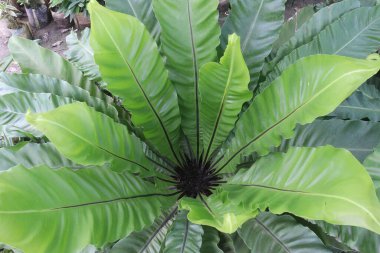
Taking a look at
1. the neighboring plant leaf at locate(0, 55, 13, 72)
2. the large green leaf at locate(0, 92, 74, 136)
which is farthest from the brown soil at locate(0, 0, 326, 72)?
the large green leaf at locate(0, 92, 74, 136)

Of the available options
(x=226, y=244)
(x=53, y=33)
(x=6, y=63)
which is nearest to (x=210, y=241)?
(x=226, y=244)

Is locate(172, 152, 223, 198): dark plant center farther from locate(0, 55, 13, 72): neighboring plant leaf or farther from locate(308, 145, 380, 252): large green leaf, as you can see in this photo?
locate(0, 55, 13, 72): neighboring plant leaf

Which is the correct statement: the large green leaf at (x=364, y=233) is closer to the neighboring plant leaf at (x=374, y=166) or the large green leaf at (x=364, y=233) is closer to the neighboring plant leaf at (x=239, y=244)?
the neighboring plant leaf at (x=374, y=166)

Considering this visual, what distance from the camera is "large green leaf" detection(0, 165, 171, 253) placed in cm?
58

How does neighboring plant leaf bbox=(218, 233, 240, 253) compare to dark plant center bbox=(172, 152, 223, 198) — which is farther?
dark plant center bbox=(172, 152, 223, 198)

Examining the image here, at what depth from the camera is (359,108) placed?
103cm

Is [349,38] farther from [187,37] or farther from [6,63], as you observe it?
[6,63]

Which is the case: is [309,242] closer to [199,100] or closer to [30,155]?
[199,100]

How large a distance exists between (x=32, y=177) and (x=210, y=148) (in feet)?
1.82

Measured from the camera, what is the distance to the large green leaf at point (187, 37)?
88 centimetres

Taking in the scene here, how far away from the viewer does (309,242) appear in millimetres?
796

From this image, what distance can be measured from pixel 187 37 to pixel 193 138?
0.33 m

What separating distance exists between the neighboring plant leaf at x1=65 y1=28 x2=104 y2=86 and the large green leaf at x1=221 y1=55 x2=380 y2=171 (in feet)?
1.42

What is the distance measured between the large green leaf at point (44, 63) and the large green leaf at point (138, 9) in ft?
0.67
